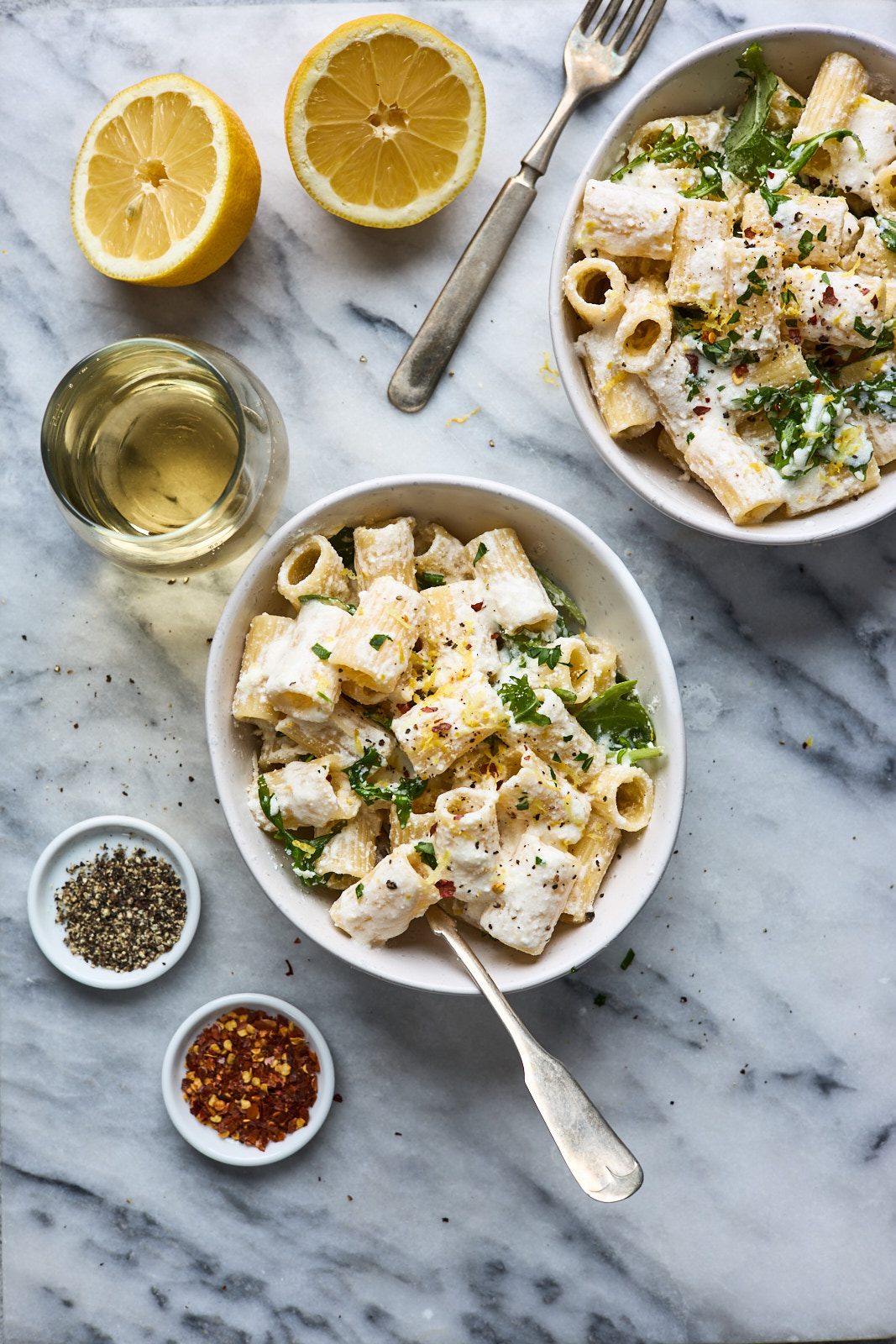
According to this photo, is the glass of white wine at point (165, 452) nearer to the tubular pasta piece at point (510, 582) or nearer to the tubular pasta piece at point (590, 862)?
the tubular pasta piece at point (510, 582)

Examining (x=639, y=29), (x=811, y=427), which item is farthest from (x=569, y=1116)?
(x=639, y=29)

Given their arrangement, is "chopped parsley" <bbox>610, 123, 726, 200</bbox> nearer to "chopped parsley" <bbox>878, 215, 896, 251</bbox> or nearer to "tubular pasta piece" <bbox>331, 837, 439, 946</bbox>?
"chopped parsley" <bbox>878, 215, 896, 251</bbox>

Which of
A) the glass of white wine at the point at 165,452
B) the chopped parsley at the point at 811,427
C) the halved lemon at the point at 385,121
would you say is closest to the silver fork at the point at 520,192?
the halved lemon at the point at 385,121

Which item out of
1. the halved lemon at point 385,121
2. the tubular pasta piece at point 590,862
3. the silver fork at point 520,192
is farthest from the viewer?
the silver fork at point 520,192

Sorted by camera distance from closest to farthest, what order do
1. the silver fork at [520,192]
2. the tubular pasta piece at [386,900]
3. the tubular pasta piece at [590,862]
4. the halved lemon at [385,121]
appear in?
the tubular pasta piece at [386,900], the tubular pasta piece at [590,862], the halved lemon at [385,121], the silver fork at [520,192]

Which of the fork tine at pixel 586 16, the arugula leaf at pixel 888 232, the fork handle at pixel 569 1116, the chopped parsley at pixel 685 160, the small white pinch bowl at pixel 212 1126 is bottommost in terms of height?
the small white pinch bowl at pixel 212 1126

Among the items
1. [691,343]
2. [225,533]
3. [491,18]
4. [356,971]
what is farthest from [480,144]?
[356,971]

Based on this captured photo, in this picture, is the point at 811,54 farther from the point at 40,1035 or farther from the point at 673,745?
the point at 40,1035

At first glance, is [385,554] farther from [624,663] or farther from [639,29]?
[639,29]

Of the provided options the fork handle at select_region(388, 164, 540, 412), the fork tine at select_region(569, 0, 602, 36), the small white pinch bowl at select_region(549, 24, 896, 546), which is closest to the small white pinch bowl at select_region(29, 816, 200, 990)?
the fork handle at select_region(388, 164, 540, 412)
